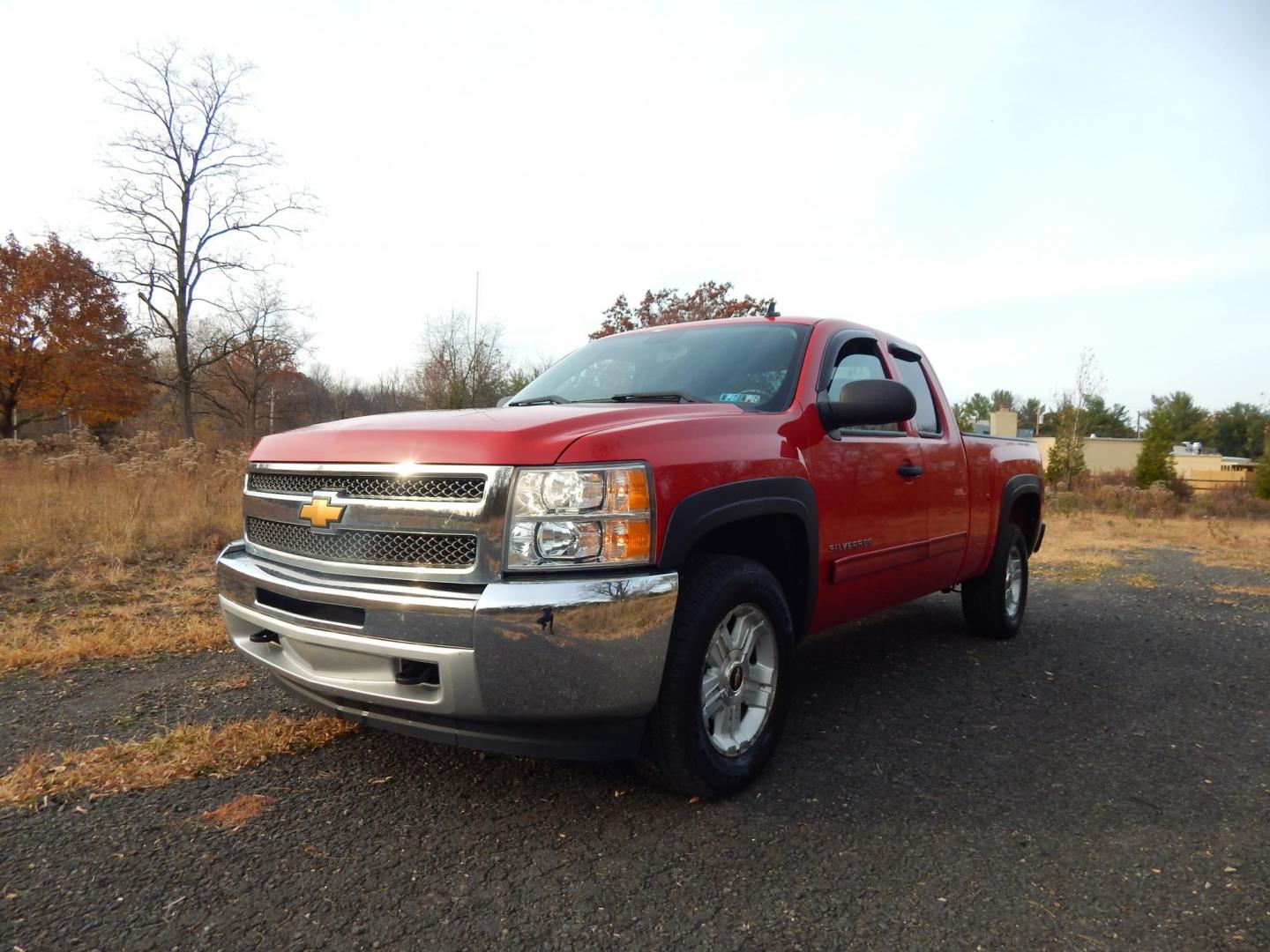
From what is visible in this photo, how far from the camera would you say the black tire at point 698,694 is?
2514 millimetres

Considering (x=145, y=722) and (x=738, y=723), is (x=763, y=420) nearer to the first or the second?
(x=738, y=723)

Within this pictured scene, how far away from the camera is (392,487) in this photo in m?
2.49

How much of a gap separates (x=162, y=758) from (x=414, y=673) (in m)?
1.36

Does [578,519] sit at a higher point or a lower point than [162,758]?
higher

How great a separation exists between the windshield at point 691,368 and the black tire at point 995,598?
2.54 metres

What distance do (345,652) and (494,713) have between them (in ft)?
1.73

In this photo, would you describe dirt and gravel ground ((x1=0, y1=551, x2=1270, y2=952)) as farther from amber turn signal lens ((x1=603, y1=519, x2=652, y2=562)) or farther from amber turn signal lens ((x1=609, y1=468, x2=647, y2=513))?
amber turn signal lens ((x1=609, y1=468, x2=647, y2=513))

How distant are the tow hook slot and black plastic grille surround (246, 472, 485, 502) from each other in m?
0.49

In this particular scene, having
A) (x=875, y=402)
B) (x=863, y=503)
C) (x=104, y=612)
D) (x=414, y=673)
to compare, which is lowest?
(x=104, y=612)

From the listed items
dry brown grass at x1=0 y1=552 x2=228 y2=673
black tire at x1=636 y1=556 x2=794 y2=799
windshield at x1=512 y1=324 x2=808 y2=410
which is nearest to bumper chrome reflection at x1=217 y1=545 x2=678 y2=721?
black tire at x1=636 y1=556 x2=794 y2=799

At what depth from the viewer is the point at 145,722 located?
3400 mm

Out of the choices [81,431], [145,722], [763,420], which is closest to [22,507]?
[81,431]

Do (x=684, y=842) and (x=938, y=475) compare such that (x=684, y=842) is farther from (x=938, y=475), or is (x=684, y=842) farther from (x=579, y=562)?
(x=938, y=475)

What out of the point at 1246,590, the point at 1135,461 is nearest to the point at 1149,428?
the point at 1135,461
